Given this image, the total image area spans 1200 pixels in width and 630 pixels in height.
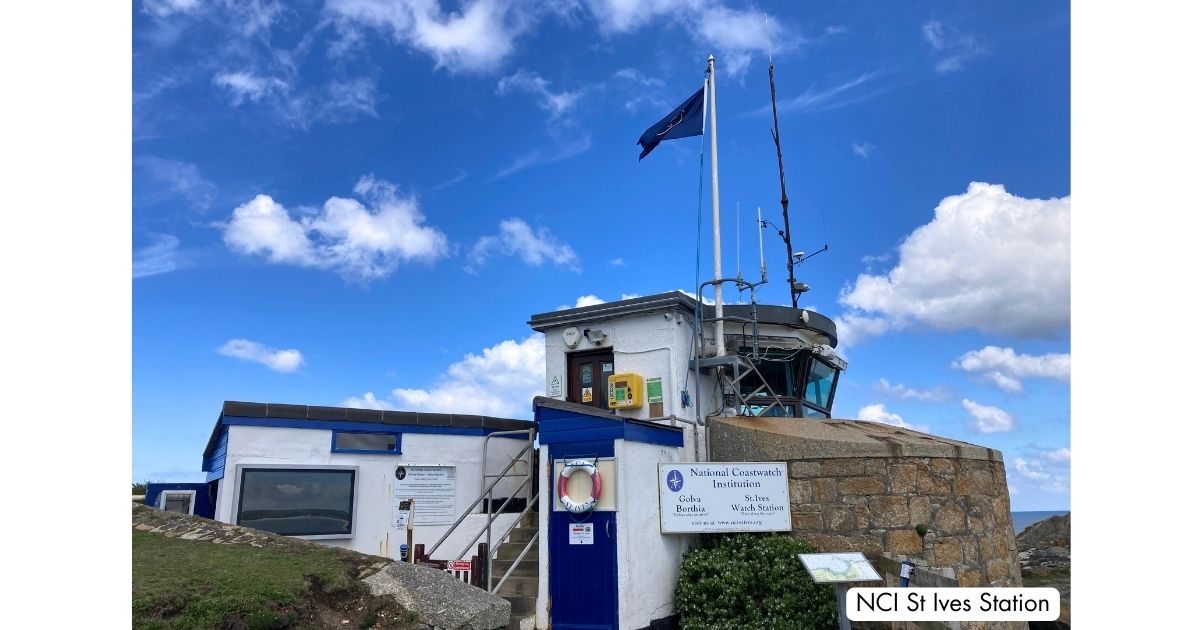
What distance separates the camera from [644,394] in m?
13.6

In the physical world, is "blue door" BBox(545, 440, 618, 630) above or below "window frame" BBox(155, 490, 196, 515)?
below

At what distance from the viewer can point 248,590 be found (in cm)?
715

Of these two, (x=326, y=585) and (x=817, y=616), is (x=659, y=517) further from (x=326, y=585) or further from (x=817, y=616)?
(x=326, y=585)

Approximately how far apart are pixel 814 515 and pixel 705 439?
2.27 metres

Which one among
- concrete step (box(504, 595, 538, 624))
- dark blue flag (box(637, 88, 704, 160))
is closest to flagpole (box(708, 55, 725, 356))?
dark blue flag (box(637, 88, 704, 160))

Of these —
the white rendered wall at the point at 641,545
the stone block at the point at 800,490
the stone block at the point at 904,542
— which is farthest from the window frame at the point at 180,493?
the stone block at the point at 904,542

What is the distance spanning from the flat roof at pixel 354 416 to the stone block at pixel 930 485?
21.9 ft

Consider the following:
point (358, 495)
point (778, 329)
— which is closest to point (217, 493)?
point (358, 495)

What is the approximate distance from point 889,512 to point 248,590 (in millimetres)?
8420

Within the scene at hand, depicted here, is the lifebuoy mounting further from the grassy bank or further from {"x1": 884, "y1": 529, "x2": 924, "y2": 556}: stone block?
{"x1": 884, "y1": 529, "x2": 924, "y2": 556}: stone block

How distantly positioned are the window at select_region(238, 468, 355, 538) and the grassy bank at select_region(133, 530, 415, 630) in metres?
2.90

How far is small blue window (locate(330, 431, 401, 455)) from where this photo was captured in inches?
500

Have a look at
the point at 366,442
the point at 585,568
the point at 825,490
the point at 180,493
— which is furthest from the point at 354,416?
the point at 825,490

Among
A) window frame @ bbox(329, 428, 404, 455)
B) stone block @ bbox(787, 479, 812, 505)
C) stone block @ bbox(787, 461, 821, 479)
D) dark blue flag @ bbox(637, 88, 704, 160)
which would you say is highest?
dark blue flag @ bbox(637, 88, 704, 160)
